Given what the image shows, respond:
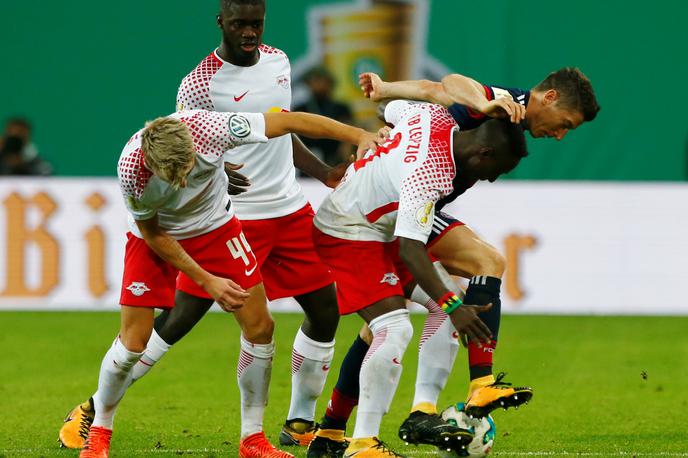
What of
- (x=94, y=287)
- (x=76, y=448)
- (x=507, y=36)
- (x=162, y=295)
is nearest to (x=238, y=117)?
(x=162, y=295)

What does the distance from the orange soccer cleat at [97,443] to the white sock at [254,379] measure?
0.67 meters

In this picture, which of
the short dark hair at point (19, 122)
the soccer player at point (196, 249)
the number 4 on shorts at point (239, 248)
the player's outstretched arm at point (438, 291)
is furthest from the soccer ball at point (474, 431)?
the short dark hair at point (19, 122)

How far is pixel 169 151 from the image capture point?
5.81m

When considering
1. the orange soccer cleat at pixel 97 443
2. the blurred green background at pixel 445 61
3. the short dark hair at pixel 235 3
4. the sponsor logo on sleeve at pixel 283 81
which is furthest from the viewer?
the blurred green background at pixel 445 61

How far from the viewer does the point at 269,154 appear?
732 cm

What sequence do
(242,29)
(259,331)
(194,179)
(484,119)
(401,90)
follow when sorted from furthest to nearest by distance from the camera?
(242,29)
(401,90)
(484,119)
(259,331)
(194,179)

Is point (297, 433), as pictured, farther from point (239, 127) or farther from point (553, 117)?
point (553, 117)

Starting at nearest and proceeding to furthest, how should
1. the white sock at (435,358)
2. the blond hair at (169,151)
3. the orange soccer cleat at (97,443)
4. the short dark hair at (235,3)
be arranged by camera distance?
the blond hair at (169,151)
the orange soccer cleat at (97,443)
the white sock at (435,358)
the short dark hair at (235,3)

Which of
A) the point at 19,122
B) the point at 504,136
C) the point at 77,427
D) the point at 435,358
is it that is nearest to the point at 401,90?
the point at 504,136

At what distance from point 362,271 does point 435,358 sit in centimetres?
58

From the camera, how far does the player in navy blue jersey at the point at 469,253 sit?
6199 mm

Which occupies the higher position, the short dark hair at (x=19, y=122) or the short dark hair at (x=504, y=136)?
the short dark hair at (x=504, y=136)

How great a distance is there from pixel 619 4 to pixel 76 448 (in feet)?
32.0

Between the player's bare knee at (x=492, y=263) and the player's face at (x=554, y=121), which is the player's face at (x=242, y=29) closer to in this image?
the player's face at (x=554, y=121)
